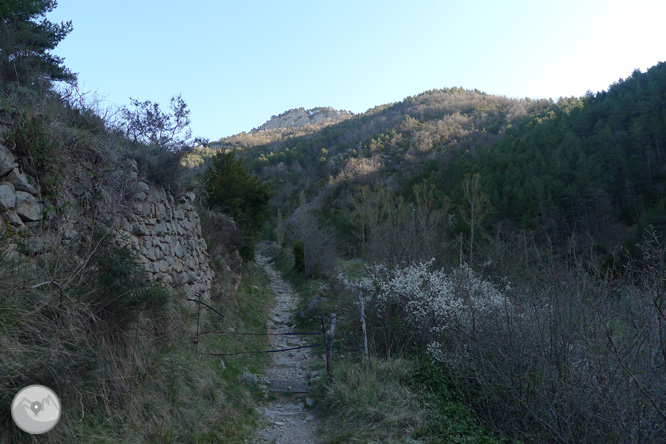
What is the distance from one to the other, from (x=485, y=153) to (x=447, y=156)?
274 inches

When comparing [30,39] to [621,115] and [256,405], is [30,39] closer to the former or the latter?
[256,405]

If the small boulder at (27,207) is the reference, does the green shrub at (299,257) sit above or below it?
below

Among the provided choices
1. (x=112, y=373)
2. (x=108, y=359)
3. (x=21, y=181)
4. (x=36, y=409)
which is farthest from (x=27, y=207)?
(x=36, y=409)

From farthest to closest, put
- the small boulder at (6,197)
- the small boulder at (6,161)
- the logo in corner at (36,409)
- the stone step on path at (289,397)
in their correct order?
1. the stone step on path at (289,397)
2. the small boulder at (6,161)
3. the small boulder at (6,197)
4. the logo in corner at (36,409)

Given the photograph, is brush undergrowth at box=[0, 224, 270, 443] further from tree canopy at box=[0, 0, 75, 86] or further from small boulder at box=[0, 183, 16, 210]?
tree canopy at box=[0, 0, 75, 86]

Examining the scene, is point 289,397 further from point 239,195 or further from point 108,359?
point 239,195

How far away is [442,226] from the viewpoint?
23.6 meters

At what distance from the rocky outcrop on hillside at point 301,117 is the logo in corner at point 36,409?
105 m

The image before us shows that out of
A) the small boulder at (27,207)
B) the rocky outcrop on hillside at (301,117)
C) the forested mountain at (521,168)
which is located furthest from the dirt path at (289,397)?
the rocky outcrop on hillside at (301,117)

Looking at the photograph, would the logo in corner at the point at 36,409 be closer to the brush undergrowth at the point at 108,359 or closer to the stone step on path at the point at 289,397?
the brush undergrowth at the point at 108,359

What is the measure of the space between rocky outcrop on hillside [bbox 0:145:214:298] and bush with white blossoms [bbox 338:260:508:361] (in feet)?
13.2

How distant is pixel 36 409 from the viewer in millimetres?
2947

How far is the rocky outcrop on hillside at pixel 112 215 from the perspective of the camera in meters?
4.29

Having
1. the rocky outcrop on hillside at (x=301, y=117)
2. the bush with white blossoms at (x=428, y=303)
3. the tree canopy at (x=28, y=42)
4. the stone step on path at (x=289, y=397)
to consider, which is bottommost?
the stone step on path at (x=289, y=397)
